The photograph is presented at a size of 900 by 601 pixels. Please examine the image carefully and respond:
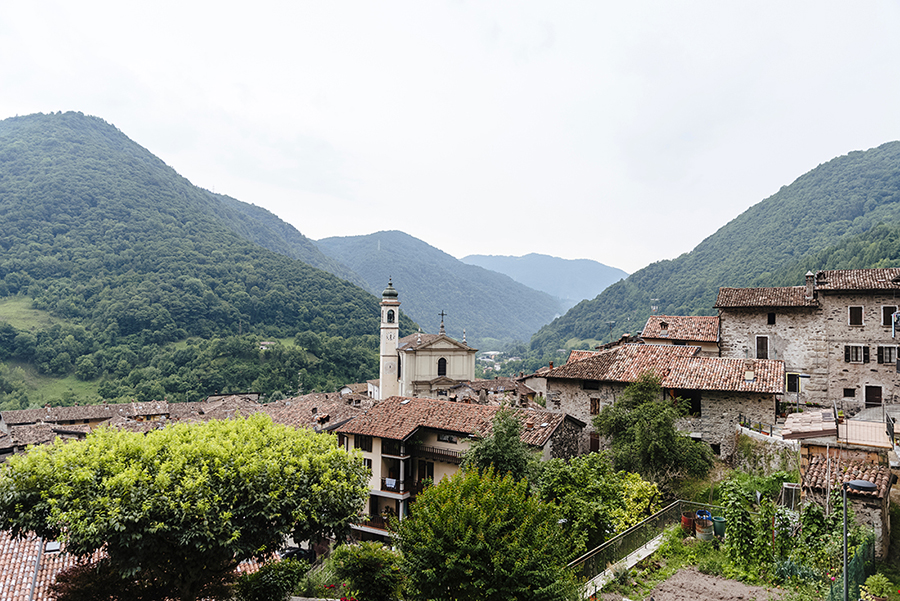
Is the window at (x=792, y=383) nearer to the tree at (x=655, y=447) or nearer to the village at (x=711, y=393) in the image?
the village at (x=711, y=393)

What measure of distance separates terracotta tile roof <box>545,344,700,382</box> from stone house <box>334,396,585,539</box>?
275 cm

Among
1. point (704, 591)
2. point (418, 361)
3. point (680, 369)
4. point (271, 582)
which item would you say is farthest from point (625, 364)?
point (418, 361)

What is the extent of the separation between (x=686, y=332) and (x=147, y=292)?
11435 centimetres

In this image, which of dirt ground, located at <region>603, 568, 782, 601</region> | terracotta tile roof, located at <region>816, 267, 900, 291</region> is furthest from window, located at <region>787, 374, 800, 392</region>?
dirt ground, located at <region>603, 568, 782, 601</region>

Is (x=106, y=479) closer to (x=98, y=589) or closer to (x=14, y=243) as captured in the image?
(x=98, y=589)

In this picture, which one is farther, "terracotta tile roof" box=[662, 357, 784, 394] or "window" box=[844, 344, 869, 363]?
"window" box=[844, 344, 869, 363]

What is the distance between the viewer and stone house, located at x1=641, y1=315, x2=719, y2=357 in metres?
35.7

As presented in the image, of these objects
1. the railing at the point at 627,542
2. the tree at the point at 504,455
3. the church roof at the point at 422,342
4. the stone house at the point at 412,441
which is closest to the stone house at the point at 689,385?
the stone house at the point at 412,441

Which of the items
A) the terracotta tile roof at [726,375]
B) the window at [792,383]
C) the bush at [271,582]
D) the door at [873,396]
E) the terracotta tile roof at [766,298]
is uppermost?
the terracotta tile roof at [766,298]

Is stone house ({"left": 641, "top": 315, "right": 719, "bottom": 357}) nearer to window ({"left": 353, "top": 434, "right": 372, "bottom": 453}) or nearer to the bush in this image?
window ({"left": 353, "top": 434, "right": 372, "bottom": 453})

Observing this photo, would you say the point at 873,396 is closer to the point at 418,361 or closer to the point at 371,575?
the point at 371,575

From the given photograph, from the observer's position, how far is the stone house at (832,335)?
30.0 m

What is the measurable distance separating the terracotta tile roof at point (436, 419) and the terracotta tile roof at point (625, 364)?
3.23 meters

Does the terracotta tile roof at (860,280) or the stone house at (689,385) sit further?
the terracotta tile roof at (860,280)
